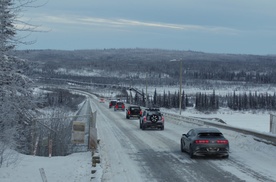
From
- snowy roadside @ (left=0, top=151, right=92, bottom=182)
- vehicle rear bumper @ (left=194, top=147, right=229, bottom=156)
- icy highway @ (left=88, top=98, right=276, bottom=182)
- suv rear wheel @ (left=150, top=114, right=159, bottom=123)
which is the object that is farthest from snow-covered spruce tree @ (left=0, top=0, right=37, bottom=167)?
suv rear wheel @ (left=150, top=114, right=159, bottom=123)

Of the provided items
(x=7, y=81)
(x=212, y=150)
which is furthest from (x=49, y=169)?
(x=212, y=150)

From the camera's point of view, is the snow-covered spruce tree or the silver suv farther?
the silver suv

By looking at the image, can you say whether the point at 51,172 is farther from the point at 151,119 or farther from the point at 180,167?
the point at 151,119

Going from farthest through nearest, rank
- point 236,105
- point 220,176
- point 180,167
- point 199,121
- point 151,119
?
1. point 236,105
2. point 199,121
3. point 151,119
4. point 180,167
5. point 220,176

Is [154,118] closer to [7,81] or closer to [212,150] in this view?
[212,150]

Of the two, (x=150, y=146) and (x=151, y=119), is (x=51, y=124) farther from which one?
(x=151, y=119)

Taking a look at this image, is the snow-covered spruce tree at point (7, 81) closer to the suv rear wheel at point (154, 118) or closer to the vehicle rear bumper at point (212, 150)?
the vehicle rear bumper at point (212, 150)

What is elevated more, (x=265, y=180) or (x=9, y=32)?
(x=9, y=32)

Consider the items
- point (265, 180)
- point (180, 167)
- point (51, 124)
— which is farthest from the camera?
point (51, 124)

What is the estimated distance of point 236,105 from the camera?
170m

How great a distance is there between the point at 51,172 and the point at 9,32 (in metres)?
5.21

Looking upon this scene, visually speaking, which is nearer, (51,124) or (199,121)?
(51,124)

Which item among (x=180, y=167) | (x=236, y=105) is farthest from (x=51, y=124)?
(x=236, y=105)

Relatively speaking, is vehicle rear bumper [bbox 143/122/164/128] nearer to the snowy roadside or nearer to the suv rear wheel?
the suv rear wheel
